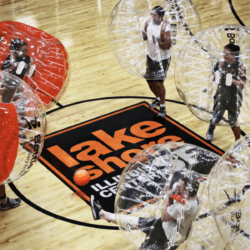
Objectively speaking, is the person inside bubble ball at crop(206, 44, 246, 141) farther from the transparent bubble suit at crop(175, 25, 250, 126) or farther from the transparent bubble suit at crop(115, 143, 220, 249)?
the transparent bubble suit at crop(115, 143, 220, 249)

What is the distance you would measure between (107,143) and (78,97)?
4.05ft

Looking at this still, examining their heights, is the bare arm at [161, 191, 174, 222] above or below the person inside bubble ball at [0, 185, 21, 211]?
above

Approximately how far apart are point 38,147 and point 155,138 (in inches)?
88.5

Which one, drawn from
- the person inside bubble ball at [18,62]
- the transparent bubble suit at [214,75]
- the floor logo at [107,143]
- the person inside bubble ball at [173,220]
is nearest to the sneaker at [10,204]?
the floor logo at [107,143]

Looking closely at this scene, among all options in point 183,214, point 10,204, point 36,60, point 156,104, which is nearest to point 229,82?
point 183,214

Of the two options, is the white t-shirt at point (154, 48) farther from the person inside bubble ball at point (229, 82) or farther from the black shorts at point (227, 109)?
the black shorts at point (227, 109)

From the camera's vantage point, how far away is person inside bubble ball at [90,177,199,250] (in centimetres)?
319

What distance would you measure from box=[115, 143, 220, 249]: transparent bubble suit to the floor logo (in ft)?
5.10

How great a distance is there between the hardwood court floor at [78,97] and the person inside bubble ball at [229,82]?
1513 mm

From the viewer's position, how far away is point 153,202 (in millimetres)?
3320

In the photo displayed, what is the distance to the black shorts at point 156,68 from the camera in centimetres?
498

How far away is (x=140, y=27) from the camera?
492cm

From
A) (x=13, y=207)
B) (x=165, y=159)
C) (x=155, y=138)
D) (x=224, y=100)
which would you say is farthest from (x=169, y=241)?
(x=155, y=138)

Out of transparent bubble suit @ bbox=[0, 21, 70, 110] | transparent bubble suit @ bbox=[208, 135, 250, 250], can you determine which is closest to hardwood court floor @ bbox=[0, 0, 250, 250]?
transparent bubble suit @ bbox=[0, 21, 70, 110]
